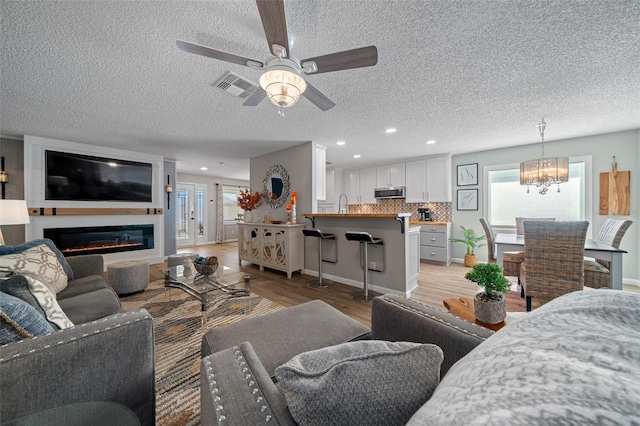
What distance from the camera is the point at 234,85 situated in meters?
2.18

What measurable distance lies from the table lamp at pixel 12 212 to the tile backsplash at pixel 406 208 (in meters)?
5.92

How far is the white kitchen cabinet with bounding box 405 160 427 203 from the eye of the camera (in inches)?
215

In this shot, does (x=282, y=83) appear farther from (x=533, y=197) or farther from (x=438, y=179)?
(x=533, y=197)

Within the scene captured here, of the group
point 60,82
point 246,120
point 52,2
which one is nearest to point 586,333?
point 52,2

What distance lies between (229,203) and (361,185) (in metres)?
4.88

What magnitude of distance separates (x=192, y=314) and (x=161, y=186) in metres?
3.86

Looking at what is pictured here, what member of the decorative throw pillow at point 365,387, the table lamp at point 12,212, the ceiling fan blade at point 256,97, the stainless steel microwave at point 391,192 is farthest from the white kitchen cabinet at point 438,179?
→ the table lamp at point 12,212

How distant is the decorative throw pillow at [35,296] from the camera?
106 centimetres

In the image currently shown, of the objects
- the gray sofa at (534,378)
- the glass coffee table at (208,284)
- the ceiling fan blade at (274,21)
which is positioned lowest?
the glass coffee table at (208,284)

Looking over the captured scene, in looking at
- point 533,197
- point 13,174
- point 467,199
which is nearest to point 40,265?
point 13,174

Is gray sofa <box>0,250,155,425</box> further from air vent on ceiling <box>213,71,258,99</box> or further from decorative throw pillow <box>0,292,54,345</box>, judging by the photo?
air vent on ceiling <box>213,71,258,99</box>

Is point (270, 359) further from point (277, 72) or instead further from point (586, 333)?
point (277, 72)

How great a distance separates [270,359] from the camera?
1.07 m

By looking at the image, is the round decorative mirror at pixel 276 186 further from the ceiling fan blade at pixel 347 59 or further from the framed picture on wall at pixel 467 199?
the framed picture on wall at pixel 467 199
